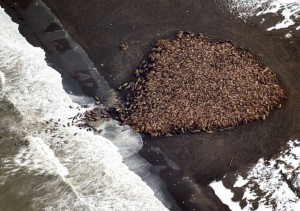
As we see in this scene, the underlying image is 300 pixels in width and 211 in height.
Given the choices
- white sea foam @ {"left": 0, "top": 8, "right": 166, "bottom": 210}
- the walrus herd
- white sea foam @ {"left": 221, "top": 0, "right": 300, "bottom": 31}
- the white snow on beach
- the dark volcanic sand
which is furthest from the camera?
white sea foam @ {"left": 221, "top": 0, "right": 300, "bottom": 31}

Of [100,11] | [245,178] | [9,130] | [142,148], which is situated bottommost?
[245,178]

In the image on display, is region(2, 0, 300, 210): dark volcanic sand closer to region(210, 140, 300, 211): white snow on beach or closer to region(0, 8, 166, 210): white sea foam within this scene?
region(210, 140, 300, 211): white snow on beach

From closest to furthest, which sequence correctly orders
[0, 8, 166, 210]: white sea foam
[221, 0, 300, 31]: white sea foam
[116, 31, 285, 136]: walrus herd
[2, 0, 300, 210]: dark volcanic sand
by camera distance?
[0, 8, 166, 210]: white sea foam, [2, 0, 300, 210]: dark volcanic sand, [116, 31, 285, 136]: walrus herd, [221, 0, 300, 31]: white sea foam

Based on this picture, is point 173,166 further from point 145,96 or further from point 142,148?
point 145,96

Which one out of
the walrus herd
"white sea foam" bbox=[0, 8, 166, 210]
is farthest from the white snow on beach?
"white sea foam" bbox=[0, 8, 166, 210]

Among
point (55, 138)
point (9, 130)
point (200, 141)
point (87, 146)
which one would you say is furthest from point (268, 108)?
point (9, 130)

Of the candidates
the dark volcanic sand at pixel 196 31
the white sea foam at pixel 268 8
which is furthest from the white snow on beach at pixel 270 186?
the white sea foam at pixel 268 8
